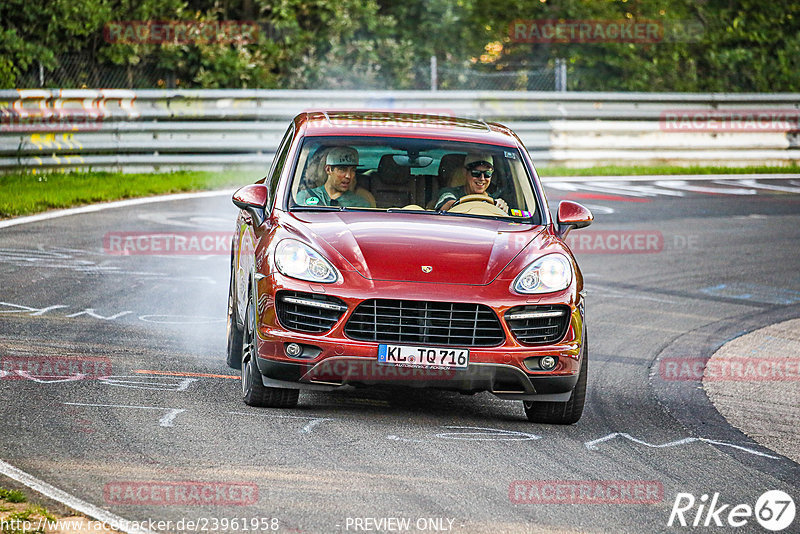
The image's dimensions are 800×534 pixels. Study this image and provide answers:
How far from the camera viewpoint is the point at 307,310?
6.79 meters

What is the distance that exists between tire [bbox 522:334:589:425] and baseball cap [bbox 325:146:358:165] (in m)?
1.93

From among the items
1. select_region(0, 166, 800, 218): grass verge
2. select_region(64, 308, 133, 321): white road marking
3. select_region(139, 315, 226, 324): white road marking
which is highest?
select_region(64, 308, 133, 321): white road marking

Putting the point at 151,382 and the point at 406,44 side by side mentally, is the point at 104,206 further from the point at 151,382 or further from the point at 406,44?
the point at 406,44

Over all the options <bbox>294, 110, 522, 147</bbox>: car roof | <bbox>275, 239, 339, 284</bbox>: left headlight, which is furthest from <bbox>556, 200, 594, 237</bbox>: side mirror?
<bbox>275, 239, 339, 284</bbox>: left headlight

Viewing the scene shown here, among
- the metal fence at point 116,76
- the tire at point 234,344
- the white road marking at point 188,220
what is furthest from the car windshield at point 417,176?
the metal fence at point 116,76

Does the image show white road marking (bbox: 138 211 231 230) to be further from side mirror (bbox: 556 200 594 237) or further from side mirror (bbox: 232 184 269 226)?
side mirror (bbox: 556 200 594 237)

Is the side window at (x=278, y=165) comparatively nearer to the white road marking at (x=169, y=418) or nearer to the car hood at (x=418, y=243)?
the car hood at (x=418, y=243)

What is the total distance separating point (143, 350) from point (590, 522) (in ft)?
13.9

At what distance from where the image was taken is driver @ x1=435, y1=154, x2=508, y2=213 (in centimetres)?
801

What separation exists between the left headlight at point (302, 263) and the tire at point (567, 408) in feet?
4.68

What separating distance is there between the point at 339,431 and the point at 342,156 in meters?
2.07

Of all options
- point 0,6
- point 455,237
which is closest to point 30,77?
point 0,6

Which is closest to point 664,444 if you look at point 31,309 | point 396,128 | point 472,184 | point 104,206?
point 472,184

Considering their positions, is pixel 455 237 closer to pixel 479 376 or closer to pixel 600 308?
pixel 479 376
